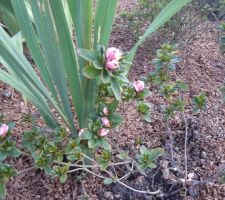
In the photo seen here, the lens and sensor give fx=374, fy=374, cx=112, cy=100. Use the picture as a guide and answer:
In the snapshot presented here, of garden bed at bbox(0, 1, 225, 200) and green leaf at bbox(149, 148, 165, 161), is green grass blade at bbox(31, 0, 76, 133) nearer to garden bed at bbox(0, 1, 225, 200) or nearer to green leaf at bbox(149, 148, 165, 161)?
garden bed at bbox(0, 1, 225, 200)

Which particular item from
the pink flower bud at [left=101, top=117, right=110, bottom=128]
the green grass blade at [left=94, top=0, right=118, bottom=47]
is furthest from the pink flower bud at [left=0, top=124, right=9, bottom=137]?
the green grass blade at [left=94, top=0, right=118, bottom=47]

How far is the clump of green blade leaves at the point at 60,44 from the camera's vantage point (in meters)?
1.24

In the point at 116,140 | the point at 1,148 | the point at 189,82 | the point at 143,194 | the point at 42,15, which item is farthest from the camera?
the point at 189,82

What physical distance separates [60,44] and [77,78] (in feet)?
0.45

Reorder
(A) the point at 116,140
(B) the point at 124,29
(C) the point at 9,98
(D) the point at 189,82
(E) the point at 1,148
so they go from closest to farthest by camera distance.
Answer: (E) the point at 1,148 < (A) the point at 116,140 < (C) the point at 9,98 < (D) the point at 189,82 < (B) the point at 124,29

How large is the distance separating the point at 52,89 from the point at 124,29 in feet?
4.05

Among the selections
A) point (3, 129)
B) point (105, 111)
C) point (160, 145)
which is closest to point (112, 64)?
point (105, 111)

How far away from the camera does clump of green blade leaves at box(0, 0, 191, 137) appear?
1.24 meters

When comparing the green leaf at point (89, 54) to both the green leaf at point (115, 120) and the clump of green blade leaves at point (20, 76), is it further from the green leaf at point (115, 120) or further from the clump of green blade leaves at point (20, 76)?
the clump of green blade leaves at point (20, 76)

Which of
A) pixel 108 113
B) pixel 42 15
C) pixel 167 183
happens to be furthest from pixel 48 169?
pixel 167 183

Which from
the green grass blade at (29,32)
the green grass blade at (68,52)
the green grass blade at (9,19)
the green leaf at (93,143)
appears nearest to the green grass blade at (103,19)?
the green grass blade at (68,52)

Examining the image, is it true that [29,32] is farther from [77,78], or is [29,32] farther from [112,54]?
[112,54]

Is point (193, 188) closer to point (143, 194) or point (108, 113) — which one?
point (143, 194)

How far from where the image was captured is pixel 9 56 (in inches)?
51.1
